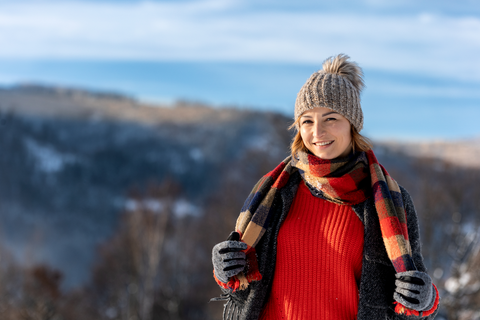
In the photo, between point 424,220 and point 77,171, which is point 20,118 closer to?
point 77,171

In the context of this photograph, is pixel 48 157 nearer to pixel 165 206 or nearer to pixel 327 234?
pixel 165 206

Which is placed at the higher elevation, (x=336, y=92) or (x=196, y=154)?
(x=336, y=92)

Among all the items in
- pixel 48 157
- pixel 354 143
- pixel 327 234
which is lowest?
pixel 48 157

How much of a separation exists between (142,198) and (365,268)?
3493cm

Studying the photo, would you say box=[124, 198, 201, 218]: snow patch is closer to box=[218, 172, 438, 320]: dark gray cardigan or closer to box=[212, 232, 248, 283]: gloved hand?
box=[218, 172, 438, 320]: dark gray cardigan

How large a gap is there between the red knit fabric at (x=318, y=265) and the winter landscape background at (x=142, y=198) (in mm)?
813

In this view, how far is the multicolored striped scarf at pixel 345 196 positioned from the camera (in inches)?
73.7

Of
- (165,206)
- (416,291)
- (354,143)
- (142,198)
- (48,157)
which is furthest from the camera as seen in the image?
(48,157)

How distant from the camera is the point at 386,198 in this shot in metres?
1.91

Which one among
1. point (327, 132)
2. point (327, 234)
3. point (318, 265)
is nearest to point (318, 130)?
point (327, 132)

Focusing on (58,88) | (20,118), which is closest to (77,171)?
(20,118)

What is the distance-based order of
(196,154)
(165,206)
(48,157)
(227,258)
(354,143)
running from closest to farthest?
(227,258) → (354,143) → (165,206) → (196,154) → (48,157)

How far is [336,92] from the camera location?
1.94 m

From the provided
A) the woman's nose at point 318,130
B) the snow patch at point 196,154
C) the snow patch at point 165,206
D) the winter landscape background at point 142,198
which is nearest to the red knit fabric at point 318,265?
the woman's nose at point 318,130
